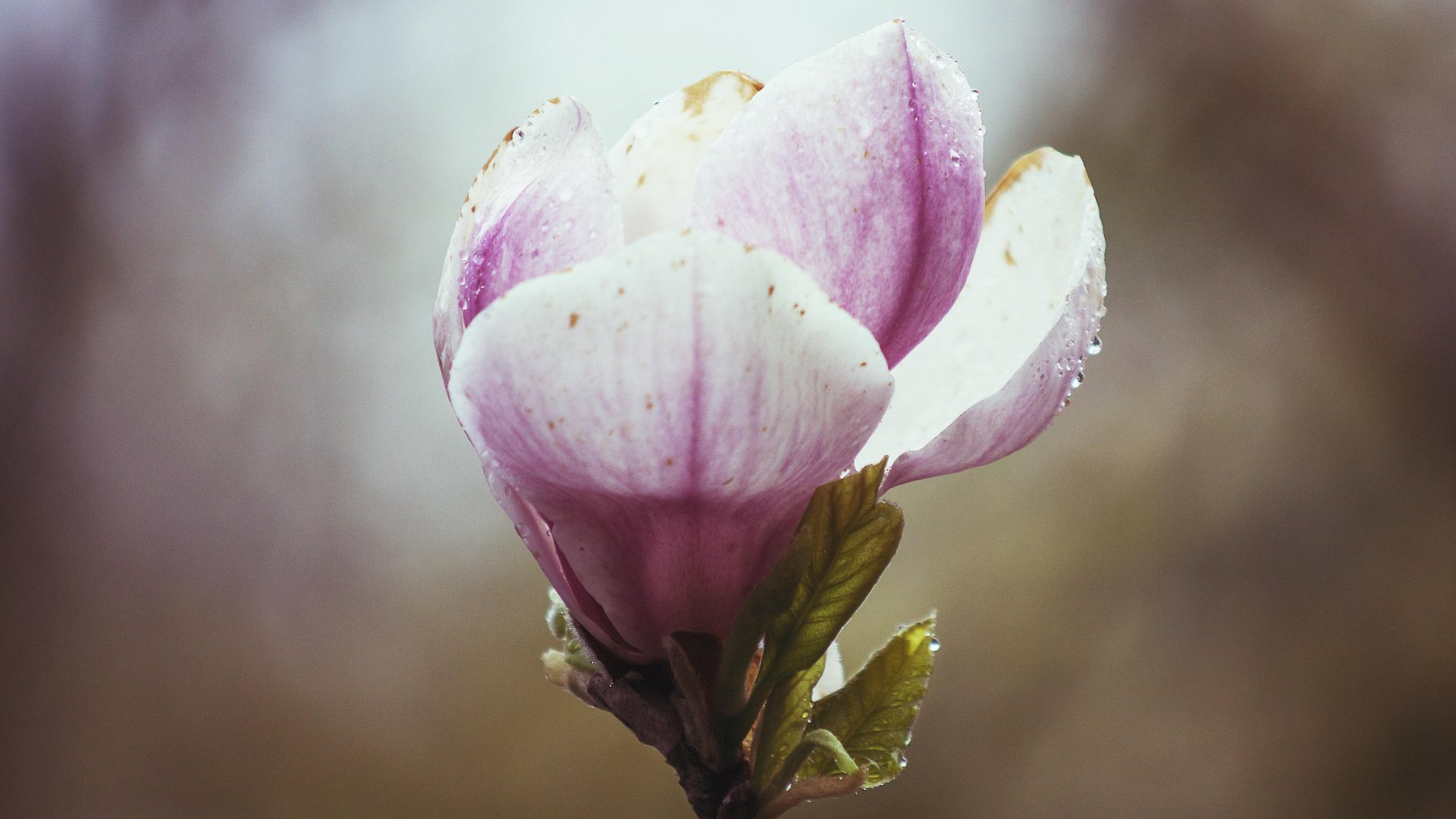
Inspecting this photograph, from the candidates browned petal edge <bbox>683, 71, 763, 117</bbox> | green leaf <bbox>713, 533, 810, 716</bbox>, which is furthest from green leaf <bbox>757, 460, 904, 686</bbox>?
browned petal edge <bbox>683, 71, 763, 117</bbox>

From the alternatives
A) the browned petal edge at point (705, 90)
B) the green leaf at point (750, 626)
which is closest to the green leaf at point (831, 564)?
the green leaf at point (750, 626)

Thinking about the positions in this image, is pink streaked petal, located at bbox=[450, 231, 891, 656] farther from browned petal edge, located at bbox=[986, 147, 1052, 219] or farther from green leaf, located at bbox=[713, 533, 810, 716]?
browned petal edge, located at bbox=[986, 147, 1052, 219]

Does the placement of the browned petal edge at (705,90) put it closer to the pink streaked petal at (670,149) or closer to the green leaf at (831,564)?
the pink streaked petal at (670,149)

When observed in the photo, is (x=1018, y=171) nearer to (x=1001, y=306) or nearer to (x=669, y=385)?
(x=1001, y=306)

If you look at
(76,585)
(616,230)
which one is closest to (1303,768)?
(616,230)

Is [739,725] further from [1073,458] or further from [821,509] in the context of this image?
[1073,458]

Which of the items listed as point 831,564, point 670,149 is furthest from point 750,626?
point 670,149

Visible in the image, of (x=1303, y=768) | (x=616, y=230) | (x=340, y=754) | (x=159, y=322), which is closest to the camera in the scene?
(x=616, y=230)

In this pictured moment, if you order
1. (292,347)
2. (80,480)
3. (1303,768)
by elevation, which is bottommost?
(1303,768)
